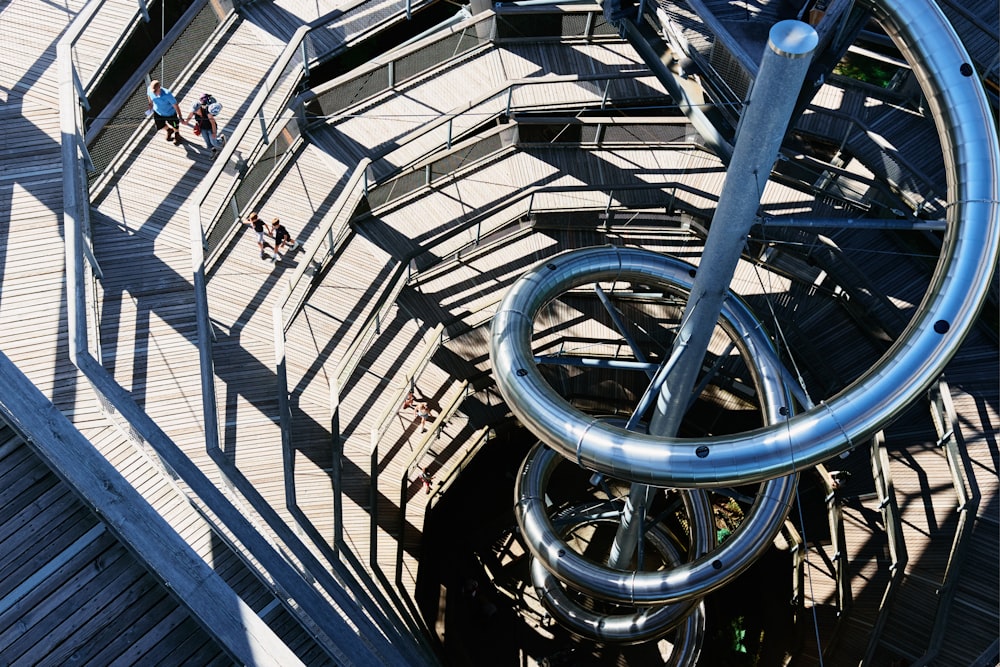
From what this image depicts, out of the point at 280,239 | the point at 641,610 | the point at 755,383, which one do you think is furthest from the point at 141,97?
the point at 641,610

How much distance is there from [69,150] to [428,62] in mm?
7052

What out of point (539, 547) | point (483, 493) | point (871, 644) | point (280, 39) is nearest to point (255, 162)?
point (280, 39)

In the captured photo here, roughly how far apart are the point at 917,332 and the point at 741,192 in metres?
2.23

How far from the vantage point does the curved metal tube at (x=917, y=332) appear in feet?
28.6

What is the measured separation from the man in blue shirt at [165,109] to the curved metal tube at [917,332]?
32.3 feet

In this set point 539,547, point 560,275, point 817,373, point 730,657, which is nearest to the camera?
point 560,275

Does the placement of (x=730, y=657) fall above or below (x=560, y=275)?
below

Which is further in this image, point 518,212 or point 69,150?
point 518,212

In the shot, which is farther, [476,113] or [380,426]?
[476,113]

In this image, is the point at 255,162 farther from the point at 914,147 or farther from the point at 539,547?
the point at 914,147

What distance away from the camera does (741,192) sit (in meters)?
9.32

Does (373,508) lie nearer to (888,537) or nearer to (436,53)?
(436,53)

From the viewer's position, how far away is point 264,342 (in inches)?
595

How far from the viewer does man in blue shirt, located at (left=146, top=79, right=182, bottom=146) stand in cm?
1476
